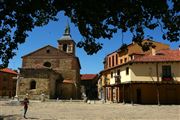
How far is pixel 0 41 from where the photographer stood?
7.79m

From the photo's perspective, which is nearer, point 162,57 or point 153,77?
point 153,77

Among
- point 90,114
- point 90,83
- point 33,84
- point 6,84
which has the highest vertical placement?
point 90,83

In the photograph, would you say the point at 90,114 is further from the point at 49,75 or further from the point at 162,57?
the point at 49,75

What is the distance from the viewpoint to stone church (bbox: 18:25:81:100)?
42656 mm

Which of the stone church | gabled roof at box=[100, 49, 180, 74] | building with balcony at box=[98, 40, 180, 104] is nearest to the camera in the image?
building with balcony at box=[98, 40, 180, 104]

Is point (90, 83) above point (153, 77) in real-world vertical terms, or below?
above

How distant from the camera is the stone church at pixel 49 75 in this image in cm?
4266

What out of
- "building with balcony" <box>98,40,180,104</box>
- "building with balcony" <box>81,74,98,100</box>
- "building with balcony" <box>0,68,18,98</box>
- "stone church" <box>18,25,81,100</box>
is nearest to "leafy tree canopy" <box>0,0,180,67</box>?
"building with balcony" <box>98,40,180,104</box>

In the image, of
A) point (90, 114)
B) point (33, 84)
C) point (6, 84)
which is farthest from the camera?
point (6, 84)

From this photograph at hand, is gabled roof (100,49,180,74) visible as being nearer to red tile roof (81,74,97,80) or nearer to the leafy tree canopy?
the leafy tree canopy

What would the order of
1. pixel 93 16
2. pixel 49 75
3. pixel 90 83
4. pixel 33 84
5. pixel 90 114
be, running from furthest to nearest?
pixel 90 83 → pixel 33 84 → pixel 49 75 → pixel 90 114 → pixel 93 16

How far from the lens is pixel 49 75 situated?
4281cm

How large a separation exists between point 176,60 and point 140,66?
4259 millimetres

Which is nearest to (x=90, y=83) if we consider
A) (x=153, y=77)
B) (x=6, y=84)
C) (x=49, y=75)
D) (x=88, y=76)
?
(x=88, y=76)
